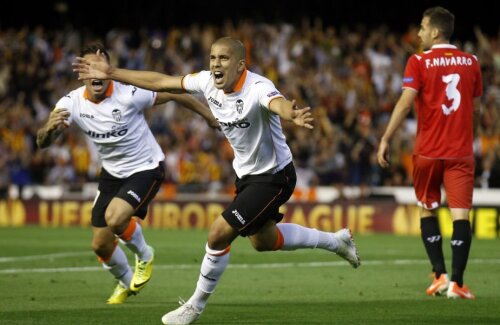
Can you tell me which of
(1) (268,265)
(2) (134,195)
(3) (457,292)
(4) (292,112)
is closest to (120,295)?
(2) (134,195)

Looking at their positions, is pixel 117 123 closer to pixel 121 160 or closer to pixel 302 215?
pixel 121 160

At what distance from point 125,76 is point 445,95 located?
3.41 metres

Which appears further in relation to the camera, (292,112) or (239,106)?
(239,106)

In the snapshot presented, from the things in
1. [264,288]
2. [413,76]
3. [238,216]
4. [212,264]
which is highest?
[413,76]

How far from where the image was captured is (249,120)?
8.60 meters

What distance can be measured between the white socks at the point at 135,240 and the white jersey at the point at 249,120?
6.42ft

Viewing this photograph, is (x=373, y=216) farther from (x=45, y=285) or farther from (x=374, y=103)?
(x=45, y=285)

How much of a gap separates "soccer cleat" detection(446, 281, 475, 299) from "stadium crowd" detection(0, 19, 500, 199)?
1098 centimetres

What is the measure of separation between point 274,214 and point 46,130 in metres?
2.67

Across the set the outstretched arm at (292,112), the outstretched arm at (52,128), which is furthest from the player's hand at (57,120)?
the outstretched arm at (292,112)

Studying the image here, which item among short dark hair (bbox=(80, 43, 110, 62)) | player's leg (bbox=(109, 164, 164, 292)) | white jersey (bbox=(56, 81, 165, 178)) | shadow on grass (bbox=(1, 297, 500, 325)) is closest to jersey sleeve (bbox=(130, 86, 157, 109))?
white jersey (bbox=(56, 81, 165, 178))

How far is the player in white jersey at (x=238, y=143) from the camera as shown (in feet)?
28.0

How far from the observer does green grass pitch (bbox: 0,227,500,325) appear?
348 inches

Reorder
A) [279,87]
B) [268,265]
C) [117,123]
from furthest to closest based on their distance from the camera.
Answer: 1. [279,87]
2. [268,265]
3. [117,123]
